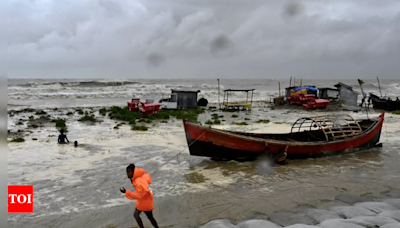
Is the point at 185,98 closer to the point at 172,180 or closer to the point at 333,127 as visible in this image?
the point at 333,127

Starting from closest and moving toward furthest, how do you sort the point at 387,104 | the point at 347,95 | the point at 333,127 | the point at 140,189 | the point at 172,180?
the point at 140,189, the point at 172,180, the point at 333,127, the point at 387,104, the point at 347,95

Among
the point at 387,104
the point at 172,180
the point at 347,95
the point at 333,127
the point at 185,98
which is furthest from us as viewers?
the point at 347,95

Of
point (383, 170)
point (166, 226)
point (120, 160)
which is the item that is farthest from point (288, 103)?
point (166, 226)

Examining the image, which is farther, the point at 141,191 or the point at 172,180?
the point at 172,180

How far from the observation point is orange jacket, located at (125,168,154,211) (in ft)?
16.7

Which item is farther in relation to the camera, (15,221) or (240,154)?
(240,154)

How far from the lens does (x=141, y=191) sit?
5117 millimetres

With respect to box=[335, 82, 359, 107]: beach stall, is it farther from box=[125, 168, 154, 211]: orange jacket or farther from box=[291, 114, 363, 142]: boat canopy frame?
box=[125, 168, 154, 211]: orange jacket

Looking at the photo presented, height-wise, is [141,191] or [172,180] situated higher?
[141,191]

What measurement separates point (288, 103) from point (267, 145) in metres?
26.7

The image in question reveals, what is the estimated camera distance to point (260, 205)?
753 cm

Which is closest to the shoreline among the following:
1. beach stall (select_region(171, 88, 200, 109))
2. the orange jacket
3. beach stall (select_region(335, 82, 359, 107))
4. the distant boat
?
the orange jacket

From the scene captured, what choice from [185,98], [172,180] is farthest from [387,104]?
[172,180]

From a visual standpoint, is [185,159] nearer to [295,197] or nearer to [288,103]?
[295,197]
